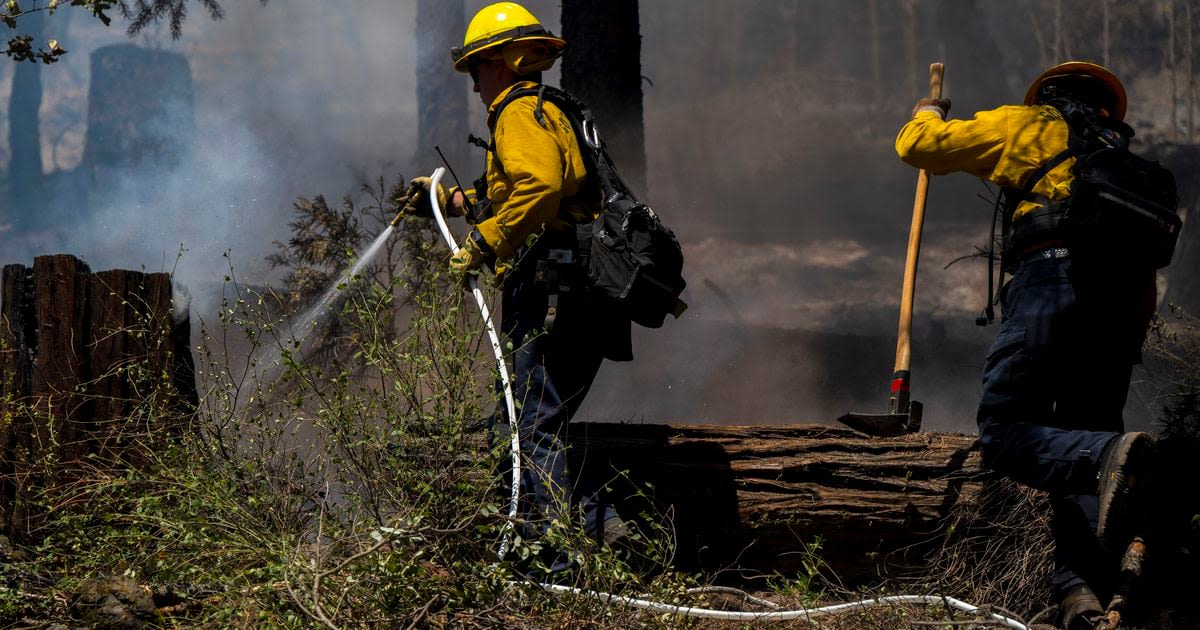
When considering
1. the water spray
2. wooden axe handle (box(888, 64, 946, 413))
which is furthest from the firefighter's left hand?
wooden axe handle (box(888, 64, 946, 413))

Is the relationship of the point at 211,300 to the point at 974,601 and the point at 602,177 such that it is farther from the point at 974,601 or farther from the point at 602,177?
the point at 974,601

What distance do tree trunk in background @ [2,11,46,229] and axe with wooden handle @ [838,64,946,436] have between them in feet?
40.1

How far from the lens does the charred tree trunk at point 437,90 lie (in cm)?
1320

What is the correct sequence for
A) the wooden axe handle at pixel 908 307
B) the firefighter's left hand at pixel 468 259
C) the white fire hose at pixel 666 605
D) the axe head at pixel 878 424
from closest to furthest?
the white fire hose at pixel 666 605
the firefighter's left hand at pixel 468 259
the axe head at pixel 878 424
the wooden axe handle at pixel 908 307

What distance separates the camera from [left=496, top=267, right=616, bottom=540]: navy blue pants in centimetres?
429

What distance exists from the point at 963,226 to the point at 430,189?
300 inches

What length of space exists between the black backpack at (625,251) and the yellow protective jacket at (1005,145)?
46.6 inches

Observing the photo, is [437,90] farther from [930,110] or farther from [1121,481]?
[1121,481]

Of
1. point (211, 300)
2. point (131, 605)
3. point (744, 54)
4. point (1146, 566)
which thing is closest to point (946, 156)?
point (1146, 566)

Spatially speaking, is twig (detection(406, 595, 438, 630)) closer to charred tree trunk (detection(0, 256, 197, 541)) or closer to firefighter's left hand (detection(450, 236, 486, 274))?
firefighter's left hand (detection(450, 236, 486, 274))

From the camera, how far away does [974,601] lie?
4.73 metres

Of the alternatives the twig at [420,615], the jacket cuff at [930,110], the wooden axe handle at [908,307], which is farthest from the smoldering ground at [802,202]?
the twig at [420,615]

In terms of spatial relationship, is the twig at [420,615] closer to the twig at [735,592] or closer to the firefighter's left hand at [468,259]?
the twig at [735,592]

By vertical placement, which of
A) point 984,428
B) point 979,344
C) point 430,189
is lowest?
point 979,344
